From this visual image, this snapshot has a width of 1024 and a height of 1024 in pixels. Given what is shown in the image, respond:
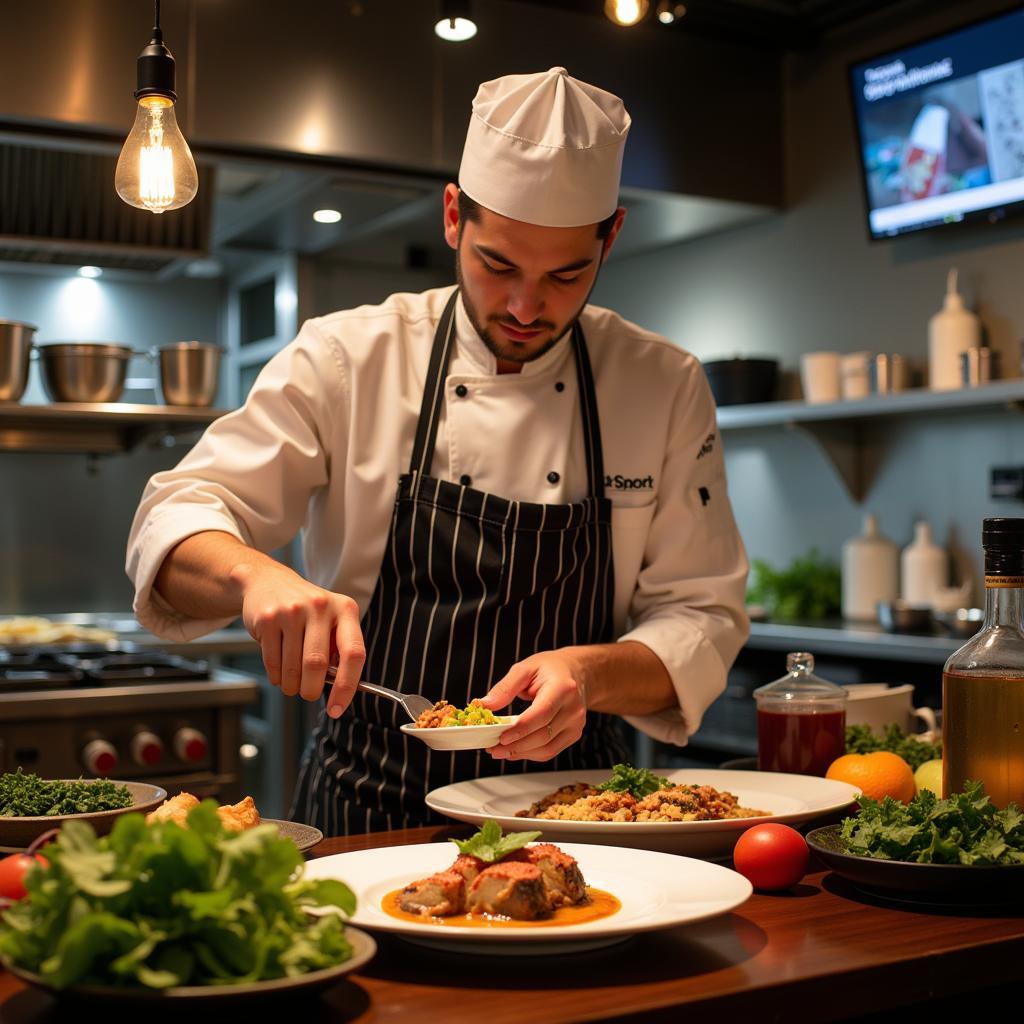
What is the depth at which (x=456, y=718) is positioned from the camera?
140 cm

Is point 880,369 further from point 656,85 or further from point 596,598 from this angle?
point 596,598

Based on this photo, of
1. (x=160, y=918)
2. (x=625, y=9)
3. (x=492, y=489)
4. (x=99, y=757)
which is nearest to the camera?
(x=160, y=918)

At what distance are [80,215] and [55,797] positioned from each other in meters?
2.77

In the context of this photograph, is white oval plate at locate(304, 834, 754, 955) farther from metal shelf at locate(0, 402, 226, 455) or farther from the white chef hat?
metal shelf at locate(0, 402, 226, 455)

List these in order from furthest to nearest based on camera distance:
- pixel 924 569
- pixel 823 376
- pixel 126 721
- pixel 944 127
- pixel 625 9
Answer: pixel 823 376 → pixel 924 569 → pixel 944 127 → pixel 126 721 → pixel 625 9

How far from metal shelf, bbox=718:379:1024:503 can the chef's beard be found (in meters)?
A: 2.17

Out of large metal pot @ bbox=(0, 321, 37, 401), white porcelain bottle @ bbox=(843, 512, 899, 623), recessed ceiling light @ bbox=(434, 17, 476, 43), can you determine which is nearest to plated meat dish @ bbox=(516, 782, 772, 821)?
recessed ceiling light @ bbox=(434, 17, 476, 43)

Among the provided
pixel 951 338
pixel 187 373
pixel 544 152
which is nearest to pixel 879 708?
pixel 544 152

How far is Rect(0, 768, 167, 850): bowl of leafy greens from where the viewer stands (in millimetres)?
1178

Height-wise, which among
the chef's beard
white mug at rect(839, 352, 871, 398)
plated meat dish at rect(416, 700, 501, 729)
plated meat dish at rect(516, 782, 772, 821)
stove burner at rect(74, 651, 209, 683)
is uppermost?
white mug at rect(839, 352, 871, 398)

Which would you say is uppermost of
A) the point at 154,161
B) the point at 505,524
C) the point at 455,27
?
the point at 455,27

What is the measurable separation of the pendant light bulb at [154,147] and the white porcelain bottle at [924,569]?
3.12 meters

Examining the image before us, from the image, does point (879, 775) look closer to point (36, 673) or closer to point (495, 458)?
point (495, 458)

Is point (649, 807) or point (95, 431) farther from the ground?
point (95, 431)
